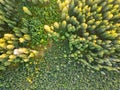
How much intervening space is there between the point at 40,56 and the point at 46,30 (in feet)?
1.70

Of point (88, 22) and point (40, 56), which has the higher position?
point (88, 22)

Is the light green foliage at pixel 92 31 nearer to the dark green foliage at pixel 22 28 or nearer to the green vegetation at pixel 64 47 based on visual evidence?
the green vegetation at pixel 64 47

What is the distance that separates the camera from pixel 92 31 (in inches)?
171

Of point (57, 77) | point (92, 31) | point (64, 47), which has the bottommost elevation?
point (57, 77)

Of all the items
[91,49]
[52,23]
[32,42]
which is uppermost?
[52,23]

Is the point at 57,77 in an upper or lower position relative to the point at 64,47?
A: lower

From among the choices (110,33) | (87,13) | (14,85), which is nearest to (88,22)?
(87,13)

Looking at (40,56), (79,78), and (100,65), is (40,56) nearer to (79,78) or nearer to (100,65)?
(79,78)

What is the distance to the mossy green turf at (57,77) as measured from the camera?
4297 millimetres

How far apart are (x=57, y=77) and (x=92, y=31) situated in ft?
3.64

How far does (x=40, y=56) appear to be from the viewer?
4383 mm

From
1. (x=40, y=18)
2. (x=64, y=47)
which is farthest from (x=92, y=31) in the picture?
(x=40, y=18)

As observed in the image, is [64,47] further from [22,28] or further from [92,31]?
[22,28]

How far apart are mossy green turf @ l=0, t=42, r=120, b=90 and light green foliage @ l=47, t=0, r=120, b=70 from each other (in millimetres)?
205
